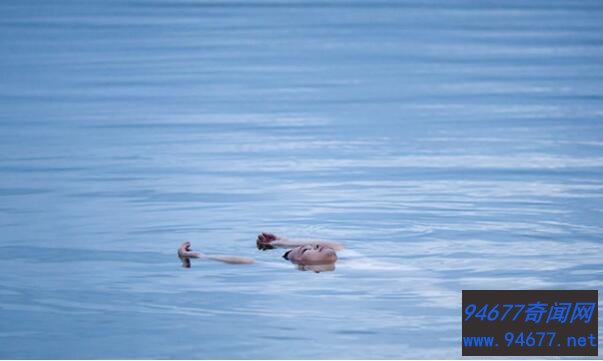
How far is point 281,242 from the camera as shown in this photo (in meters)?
7.70

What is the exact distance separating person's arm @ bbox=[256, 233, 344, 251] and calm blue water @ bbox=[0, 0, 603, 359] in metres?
0.07

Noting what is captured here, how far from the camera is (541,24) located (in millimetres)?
18438

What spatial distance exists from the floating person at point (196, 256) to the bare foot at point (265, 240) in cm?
19

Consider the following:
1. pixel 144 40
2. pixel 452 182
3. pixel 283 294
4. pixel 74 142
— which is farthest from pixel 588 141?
pixel 144 40

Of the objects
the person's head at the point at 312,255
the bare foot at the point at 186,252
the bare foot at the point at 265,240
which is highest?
the bare foot at the point at 265,240

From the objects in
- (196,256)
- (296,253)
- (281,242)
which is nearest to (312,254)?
(296,253)

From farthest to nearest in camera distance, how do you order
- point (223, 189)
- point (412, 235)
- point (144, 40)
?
point (144, 40) < point (223, 189) < point (412, 235)

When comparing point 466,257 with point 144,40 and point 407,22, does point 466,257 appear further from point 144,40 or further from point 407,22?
point 407,22

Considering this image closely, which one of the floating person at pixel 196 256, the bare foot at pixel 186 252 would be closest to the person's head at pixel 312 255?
the floating person at pixel 196 256

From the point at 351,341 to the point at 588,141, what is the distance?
17.7 ft

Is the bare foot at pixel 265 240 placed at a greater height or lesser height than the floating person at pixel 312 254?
greater

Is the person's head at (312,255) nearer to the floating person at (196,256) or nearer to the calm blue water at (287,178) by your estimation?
the calm blue water at (287,178)

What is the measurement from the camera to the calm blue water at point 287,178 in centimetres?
657

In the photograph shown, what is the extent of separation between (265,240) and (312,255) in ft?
1.70
